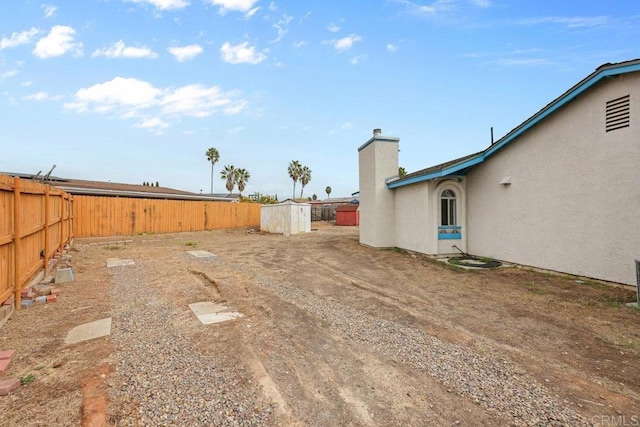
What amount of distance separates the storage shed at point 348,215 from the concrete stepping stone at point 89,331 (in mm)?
25555

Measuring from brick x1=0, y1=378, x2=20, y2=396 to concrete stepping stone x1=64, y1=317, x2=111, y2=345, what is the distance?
3.23ft

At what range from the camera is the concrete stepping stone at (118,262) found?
29.0ft

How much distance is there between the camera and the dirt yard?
239 cm

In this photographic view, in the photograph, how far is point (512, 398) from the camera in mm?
2580

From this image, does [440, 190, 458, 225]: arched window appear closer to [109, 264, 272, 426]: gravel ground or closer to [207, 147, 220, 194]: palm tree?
[109, 264, 272, 426]: gravel ground

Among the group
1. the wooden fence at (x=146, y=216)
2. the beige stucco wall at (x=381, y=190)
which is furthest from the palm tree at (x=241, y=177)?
the beige stucco wall at (x=381, y=190)

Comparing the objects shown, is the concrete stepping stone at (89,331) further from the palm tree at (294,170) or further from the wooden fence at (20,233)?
the palm tree at (294,170)

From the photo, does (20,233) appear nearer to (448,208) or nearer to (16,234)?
(16,234)

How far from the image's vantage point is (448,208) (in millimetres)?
10820

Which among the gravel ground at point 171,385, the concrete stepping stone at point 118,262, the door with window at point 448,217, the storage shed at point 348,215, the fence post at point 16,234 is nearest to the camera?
the gravel ground at point 171,385

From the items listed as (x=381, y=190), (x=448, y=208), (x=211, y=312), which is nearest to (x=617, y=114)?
(x=448, y=208)

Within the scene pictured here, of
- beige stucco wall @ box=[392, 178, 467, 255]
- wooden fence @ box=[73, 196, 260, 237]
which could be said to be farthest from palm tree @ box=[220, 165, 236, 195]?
beige stucco wall @ box=[392, 178, 467, 255]

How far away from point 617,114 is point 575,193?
6.13 feet

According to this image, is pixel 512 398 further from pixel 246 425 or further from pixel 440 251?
pixel 440 251
